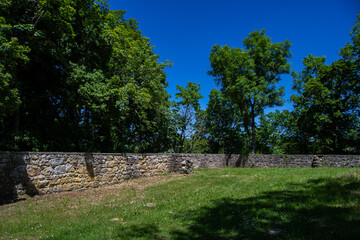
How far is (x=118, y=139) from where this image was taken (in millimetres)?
16781

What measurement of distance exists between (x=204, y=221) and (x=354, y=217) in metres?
2.80

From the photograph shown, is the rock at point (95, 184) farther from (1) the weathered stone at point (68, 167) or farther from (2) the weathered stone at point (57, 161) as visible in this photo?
(2) the weathered stone at point (57, 161)

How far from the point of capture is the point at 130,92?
549 inches

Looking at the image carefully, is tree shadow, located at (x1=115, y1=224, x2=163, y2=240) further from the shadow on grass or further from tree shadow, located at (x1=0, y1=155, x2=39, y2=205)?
tree shadow, located at (x1=0, y1=155, x2=39, y2=205)

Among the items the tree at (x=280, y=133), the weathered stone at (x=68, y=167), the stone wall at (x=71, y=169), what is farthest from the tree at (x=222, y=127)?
the weathered stone at (x=68, y=167)

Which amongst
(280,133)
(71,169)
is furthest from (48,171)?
(280,133)

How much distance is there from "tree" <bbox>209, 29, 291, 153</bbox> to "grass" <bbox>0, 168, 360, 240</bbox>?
54.1 feet

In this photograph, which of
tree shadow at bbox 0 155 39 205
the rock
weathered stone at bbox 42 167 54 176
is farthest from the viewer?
the rock

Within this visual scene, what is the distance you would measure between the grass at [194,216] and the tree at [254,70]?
16492 millimetres

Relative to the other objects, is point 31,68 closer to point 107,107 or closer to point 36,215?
point 107,107

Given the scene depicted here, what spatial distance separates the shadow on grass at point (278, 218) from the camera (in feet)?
11.9

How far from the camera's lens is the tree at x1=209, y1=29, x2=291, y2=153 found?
73.1 feet

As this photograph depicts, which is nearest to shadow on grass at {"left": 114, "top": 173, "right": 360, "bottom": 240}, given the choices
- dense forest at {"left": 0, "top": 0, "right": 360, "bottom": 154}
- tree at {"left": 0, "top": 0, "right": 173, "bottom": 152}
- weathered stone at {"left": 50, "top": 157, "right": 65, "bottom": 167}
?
weathered stone at {"left": 50, "top": 157, "right": 65, "bottom": 167}

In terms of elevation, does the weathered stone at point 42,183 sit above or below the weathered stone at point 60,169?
below
